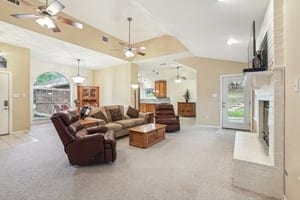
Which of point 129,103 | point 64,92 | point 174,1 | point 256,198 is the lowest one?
point 256,198

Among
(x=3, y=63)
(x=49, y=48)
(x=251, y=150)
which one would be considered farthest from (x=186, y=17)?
(x=3, y=63)

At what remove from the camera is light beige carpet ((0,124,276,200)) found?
2.22 metres

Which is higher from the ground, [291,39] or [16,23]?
[16,23]

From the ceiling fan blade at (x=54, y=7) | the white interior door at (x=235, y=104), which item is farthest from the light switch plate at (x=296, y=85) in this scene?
the white interior door at (x=235, y=104)

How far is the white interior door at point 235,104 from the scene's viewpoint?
253 inches

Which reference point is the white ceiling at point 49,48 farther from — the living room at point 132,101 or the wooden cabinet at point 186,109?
the wooden cabinet at point 186,109

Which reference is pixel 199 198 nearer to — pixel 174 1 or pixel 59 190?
pixel 59 190

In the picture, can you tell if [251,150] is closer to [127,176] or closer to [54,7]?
[127,176]

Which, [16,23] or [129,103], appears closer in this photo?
[16,23]

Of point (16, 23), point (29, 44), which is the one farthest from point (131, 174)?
point (29, 44)

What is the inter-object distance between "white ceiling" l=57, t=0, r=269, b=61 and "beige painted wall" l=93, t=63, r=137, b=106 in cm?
216

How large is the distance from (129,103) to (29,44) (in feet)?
14.5

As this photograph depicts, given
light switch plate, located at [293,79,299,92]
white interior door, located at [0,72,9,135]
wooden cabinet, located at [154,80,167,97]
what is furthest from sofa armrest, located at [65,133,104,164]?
wooden cabinet, located at [154,80,167,97]

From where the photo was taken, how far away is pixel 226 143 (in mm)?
4648
